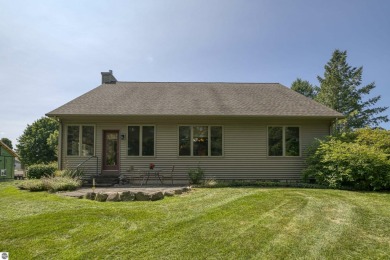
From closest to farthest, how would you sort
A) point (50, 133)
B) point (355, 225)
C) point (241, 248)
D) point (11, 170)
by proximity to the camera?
point (241, 248), point (355, 225), point (11, 170), point (50, 133)

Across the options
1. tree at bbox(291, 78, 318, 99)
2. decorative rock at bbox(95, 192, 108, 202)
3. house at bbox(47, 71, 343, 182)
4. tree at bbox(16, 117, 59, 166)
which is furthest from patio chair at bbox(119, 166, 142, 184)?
tree at bbox(291, 78, 318, 99)

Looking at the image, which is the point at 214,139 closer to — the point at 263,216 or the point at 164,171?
the point at 164,171

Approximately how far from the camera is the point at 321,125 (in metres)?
11.0

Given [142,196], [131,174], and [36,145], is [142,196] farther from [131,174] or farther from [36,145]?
[36,145]

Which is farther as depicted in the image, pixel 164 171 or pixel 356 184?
pixel 164 171

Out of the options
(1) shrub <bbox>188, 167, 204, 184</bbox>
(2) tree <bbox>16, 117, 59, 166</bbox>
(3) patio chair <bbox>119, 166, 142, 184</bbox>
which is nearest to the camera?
(1) shrub <bbox>188, 167, 204, 184</bbox>

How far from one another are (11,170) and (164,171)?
63.1 ft

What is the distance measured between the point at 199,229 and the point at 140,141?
7.21 metres

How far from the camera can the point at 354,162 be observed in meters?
8.65

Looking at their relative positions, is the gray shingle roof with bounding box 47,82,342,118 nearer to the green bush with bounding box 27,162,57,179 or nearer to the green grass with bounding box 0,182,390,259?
the green bush with bounding box 27,162,57,179

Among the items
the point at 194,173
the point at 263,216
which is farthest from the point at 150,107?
the point at 263,216

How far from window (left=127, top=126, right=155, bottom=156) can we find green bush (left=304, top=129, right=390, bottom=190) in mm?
6717

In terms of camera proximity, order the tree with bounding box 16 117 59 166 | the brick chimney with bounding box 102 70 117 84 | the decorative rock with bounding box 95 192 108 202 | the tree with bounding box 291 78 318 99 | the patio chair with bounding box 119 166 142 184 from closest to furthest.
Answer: the decorative rock with bounding box 95 192 108 202 → the patio chair with bounding box 119 166 142 184 → the brick chimney with bounding box 102 70 117 84 → the tree with bounding box 291 78 318 99 → the tree with bounding box 16 117 59 166

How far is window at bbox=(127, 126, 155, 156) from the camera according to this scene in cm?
1086
